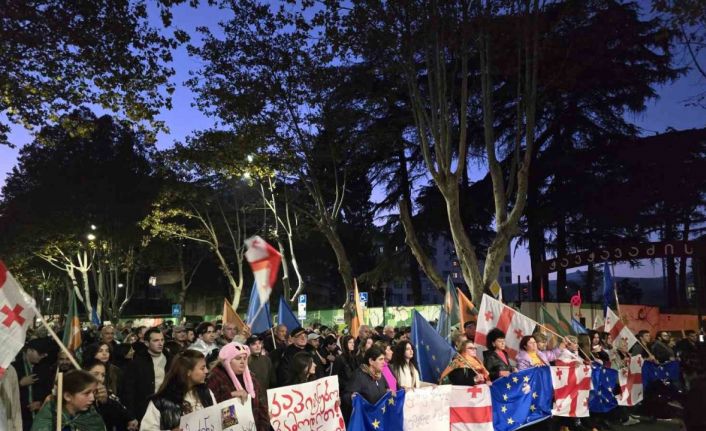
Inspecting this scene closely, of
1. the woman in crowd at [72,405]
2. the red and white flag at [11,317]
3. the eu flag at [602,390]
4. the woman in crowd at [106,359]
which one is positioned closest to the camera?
the woman in crowd at [72,405]

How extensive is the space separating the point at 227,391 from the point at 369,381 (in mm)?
2068

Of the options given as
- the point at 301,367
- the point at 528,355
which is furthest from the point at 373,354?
the point at 528,355

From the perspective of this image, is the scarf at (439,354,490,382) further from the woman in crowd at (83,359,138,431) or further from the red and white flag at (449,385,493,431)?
the woman in crowd at (83,359,138,431)

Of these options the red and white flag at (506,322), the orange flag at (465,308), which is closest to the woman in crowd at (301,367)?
the red and white flag at (506,322)

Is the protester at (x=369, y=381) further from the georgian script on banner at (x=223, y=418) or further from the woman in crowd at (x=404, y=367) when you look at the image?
the georgian script on banner at (x=223, y=418)

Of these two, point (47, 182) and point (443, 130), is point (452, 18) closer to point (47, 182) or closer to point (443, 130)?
point (443, 130)

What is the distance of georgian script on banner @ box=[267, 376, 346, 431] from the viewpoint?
5.99 meters

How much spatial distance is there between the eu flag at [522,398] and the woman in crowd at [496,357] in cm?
14

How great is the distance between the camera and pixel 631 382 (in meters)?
11.0

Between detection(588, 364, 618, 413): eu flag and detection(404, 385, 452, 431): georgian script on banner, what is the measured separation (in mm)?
3759

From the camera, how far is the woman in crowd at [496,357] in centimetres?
826

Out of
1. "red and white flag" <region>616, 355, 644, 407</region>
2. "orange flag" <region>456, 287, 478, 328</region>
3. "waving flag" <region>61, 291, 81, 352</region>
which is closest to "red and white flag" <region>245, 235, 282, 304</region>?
"waving flag" <region>61, 291, 81, 352</region>

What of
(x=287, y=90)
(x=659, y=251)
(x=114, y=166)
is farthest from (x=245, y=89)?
(x=114, y=166)

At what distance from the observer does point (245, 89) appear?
19.1m
